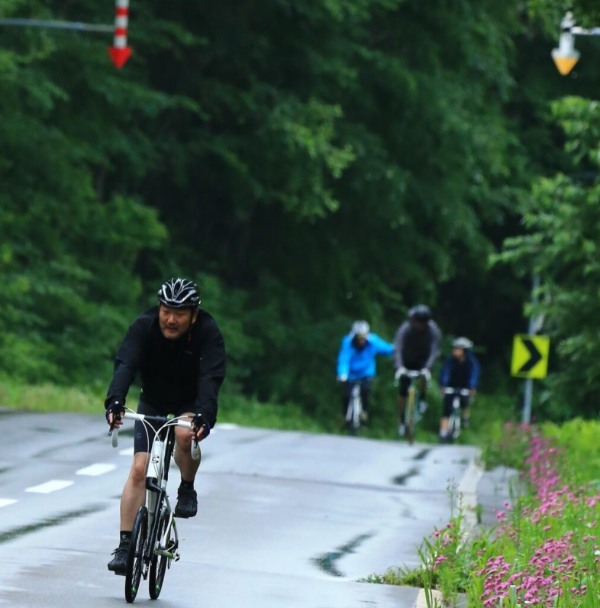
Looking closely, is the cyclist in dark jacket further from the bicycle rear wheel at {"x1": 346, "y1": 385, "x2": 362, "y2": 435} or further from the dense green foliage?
the dense green foliage

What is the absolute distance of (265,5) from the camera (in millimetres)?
37125

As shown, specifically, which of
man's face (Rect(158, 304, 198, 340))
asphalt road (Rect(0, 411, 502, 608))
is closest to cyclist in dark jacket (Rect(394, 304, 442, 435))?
asphalt road (Rect(0, 411, 502, 608))

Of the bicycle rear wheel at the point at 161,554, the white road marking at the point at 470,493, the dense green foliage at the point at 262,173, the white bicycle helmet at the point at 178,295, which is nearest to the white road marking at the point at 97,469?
the white road marking at the point at 470,493

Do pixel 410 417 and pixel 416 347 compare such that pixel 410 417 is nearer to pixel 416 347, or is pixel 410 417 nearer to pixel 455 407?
pixel 416 347

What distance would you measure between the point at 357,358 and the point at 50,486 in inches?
499

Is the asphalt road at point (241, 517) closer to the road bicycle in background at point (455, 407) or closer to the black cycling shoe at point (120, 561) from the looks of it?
the black cycling shoe at point (120, 561)

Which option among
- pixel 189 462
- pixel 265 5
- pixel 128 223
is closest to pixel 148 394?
pixel 189 462

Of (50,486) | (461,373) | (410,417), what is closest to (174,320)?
(50,486)

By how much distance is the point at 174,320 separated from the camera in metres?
9.73

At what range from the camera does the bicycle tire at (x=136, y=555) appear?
9336 millimetres

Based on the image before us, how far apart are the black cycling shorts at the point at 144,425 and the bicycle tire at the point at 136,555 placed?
1.59ft

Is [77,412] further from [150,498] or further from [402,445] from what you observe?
[150,498]

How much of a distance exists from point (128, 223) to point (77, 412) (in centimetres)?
1029

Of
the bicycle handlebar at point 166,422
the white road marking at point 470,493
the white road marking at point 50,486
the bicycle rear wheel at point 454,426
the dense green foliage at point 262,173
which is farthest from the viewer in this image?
the dense green foliage at point 262,173
